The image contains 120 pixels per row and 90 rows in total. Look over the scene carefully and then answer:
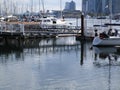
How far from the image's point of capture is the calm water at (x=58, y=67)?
2473 cm

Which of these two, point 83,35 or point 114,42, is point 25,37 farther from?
point 114,42

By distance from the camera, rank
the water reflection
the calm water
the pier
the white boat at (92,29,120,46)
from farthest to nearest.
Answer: the pier
the white boat at (92,29,120,46)
the water reflection
the calm water

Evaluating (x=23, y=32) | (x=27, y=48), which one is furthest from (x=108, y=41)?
(x=23, y=32)

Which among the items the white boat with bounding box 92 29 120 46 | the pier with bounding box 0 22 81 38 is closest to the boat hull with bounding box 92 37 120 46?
the white boat with bounding box 92 29 120 46

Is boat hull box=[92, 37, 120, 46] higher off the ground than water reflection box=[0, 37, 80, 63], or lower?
higher

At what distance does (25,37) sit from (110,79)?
96.6 feet

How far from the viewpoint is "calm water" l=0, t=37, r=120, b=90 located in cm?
2473

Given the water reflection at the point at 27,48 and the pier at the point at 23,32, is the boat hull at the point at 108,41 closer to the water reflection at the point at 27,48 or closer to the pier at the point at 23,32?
the water reflection at the point at 27,48

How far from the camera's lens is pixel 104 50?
44594 mm

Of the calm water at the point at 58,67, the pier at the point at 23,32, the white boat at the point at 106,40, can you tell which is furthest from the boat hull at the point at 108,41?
the pier at the point at 23,32

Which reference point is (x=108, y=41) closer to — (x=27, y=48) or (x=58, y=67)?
(x=27, y=48)

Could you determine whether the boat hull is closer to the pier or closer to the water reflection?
the water reflection

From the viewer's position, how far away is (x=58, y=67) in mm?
32094

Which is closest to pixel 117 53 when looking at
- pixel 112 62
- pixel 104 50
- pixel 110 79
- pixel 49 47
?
pixel 104 50
